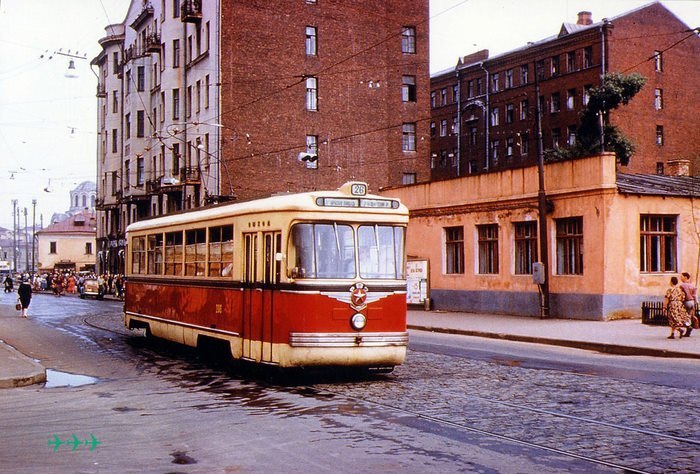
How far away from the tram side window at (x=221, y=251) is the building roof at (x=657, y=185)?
1642 centimetres

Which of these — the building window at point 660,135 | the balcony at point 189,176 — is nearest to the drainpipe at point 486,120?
the building window at point 660,135

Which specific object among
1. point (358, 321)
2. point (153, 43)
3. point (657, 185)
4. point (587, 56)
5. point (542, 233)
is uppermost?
point (587, 56)

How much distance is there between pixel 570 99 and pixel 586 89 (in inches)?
88.4

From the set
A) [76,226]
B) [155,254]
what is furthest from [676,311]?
[76,226]

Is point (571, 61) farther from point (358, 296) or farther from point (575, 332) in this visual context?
point (358, 296)

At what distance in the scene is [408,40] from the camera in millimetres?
55875

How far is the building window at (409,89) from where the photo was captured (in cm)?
5550

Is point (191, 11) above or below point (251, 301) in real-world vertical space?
above

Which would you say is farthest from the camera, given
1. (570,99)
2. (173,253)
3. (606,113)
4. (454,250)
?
(570,99)

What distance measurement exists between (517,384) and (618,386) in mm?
1451

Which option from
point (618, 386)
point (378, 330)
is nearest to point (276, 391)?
point (378, 330)

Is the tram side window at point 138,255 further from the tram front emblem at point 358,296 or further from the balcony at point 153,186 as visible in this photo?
the balcony at point 153,186

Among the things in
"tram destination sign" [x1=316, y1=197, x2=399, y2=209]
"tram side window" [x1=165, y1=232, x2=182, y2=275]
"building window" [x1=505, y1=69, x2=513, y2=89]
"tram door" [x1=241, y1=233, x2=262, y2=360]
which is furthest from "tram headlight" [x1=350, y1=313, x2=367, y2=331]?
"building window" [x1=505, y1=69, x2=513, y2=89]

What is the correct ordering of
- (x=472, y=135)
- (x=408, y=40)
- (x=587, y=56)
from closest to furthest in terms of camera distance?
(x=408, y=40) → (x=587, y=56) → (x=472, y=135)
